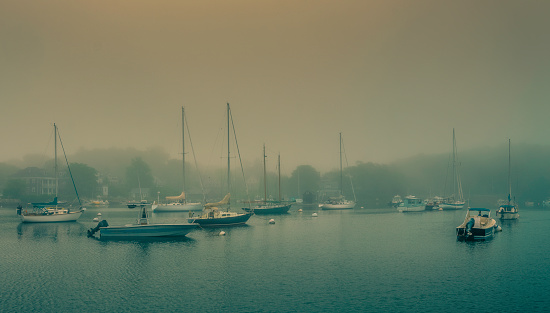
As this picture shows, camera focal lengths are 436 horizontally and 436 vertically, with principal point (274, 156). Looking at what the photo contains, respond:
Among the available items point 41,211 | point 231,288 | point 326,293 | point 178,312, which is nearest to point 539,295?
point 326,293

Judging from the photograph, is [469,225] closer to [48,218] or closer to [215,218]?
[215,218]

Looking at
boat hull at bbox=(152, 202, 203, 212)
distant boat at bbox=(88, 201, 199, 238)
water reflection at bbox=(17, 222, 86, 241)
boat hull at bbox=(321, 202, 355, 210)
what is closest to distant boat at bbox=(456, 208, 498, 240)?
distant boat at bbox=(88, 201, 199, 238)

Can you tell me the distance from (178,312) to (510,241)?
56912 mm

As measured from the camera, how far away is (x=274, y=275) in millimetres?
41781

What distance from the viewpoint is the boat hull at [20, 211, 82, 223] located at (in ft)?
329

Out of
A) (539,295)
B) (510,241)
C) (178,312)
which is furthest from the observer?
(510,241)

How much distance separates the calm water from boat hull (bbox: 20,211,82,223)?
3401 centimetres

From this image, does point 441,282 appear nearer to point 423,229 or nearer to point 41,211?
point 423,229

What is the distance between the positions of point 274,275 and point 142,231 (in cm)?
3135

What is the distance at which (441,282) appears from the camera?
38750mm

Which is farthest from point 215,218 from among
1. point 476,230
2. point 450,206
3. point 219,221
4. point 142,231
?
point 450,206

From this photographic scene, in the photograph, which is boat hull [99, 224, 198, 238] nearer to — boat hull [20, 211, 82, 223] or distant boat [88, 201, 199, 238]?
distant boat [88, 201, 199, 238]

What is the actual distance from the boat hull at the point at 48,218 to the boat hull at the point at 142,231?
1727 inches

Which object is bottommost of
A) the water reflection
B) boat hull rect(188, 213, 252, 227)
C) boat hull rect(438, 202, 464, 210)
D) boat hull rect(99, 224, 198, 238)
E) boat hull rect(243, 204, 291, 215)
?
boat hull rect(438, 202, 464, 210)
